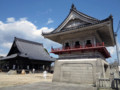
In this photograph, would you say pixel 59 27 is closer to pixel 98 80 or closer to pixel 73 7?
pixel 73 7

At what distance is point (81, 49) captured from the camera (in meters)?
12.8

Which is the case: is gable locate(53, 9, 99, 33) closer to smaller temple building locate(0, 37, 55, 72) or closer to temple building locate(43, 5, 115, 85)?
temple building locate(43, 5, 115, 85)

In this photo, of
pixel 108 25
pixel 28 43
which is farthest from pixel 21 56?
A: pixel 108 25

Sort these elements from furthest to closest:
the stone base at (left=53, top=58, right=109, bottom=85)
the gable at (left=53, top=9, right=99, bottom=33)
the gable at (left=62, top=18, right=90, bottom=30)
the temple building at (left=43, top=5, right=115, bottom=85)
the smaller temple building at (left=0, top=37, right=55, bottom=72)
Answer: the smaller temple building at (left=0, top=37, right=55, bottom=72)
the gable at (left=62, top=18, right=90, bottom=30)
the gable at (left=53, top=9, right=99, bottom=33)
the temple building at (left=43, top=5, right=115, bottom=85)
the stone base at (left=53, top=58, right=109, bottom=85)

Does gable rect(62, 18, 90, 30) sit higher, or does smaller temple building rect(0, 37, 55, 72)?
gable rect(62, 18, 90, 30)

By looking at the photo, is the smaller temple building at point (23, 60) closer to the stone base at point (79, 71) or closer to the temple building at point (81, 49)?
the temple building at point (81, 49)

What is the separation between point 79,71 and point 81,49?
9.39 feet

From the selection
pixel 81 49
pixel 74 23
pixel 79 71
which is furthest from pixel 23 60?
pixel 81 49

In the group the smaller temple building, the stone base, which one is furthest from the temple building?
the smaller temple building

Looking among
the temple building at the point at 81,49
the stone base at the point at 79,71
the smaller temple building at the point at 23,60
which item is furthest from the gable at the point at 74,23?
the smaller temple building at the point at 23,60

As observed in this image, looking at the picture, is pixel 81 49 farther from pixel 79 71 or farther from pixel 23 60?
pixel 23 60

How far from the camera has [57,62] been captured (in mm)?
14898

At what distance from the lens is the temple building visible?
12013mm

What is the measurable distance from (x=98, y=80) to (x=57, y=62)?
6.75 m
